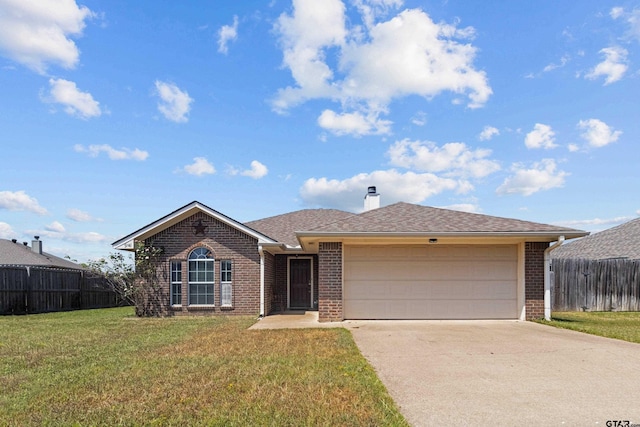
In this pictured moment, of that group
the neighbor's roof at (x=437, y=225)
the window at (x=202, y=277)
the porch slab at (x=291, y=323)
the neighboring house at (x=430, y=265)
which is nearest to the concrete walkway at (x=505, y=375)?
the porch slab at (x=291, y=323)

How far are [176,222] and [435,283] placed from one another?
847 cm

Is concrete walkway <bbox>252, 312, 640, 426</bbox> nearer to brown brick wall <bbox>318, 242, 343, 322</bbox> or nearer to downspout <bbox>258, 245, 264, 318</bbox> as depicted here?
brown brick wall <bbox>318, 242, 343, 322</bbox>

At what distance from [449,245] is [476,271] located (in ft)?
3.47

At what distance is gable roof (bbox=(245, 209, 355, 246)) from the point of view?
16.8 meters

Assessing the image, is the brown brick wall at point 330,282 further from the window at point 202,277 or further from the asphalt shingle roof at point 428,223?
the window at point 202,277

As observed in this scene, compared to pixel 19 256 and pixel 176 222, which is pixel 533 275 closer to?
pixel 176 222

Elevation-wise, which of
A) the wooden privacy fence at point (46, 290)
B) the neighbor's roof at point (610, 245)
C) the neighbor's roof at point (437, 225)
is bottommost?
the wooden privacy fence at point (46, 290)

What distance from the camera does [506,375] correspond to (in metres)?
5.91

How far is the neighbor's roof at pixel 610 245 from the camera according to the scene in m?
21.2

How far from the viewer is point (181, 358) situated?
23.2ft

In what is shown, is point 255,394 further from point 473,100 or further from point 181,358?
point 473,100

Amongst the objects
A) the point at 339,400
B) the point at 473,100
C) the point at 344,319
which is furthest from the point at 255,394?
the point at 473,100

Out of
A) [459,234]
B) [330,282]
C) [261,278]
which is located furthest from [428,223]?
[261,278]

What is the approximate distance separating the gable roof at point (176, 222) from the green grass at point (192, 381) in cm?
463
